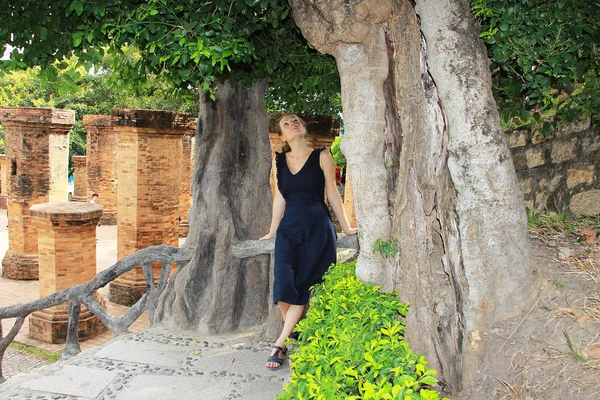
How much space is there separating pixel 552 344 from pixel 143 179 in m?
9.67

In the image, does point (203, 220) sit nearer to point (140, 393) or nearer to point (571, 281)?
point (140, 393)

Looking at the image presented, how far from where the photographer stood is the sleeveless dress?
4.53m

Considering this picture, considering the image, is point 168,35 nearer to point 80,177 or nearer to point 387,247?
point 387,247

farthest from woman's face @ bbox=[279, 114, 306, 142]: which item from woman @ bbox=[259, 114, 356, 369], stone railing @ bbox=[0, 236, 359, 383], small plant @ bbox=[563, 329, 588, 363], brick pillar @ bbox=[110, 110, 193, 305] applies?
brick pillar @ bbox=[110, 110, 193, 305]

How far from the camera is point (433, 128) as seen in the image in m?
3.10

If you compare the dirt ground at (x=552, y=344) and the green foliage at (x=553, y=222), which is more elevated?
the green foliage at (x=553, y=222)

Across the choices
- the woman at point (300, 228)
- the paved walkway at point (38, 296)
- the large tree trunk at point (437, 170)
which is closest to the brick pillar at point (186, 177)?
the paved walkway at point (38, 296)

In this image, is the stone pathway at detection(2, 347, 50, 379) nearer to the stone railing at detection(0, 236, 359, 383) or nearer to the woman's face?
the stone railing at detection(0, 236, 359, 383)

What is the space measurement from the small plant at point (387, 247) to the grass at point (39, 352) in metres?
7.78

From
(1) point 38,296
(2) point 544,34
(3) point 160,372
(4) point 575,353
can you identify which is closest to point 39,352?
(1) point 38,296

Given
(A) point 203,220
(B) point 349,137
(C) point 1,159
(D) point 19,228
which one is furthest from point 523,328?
(C) point 1,159

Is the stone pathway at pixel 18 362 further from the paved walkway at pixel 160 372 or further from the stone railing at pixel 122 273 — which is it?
the paved walkway at pixel 160 372

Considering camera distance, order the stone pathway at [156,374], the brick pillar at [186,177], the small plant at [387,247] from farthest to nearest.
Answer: the brick pillar at [186,177], the stone pathway at [156,374], the small plant at [387,247]

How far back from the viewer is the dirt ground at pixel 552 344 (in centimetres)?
259
